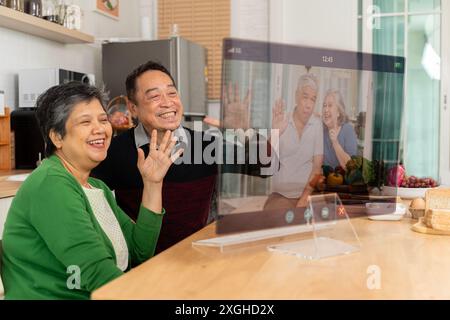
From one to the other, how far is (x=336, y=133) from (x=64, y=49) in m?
2.95

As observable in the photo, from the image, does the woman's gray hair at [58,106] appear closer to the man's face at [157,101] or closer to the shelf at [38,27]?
the man's face at [157,101]

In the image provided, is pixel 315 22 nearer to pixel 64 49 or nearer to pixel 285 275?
pixel 64 49

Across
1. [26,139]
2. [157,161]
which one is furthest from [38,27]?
[157,161]

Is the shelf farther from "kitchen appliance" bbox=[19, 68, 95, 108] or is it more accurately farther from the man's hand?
the man's hand

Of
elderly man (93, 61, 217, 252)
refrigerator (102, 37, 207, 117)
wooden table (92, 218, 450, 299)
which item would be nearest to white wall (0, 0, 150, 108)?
refrigerator (102, 37, 207, 117)

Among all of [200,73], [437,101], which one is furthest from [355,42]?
[200,73]

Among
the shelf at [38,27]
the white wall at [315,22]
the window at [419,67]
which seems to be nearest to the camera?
the shelf at [38,27]

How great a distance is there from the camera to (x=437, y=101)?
380 cm

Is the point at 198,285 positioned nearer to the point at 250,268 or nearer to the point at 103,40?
the point at 250,268

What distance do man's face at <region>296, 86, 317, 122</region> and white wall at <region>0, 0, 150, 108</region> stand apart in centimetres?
250

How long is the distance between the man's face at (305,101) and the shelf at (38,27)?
224 centimetres

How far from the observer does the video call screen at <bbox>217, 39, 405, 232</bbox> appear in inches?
38.1

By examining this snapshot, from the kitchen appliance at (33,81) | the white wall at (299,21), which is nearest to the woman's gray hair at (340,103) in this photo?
the kitchen appliance at (33,81)

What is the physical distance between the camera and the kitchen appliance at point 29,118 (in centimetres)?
299
